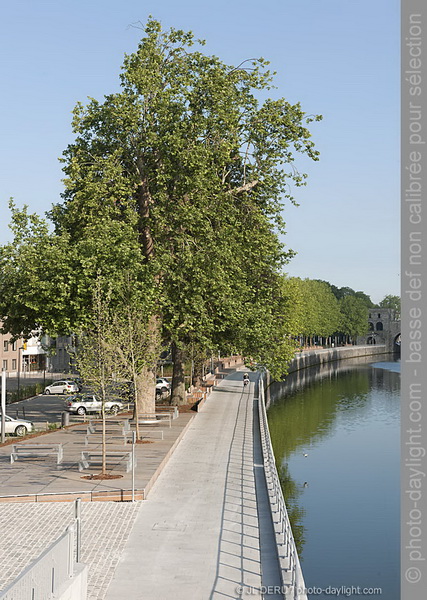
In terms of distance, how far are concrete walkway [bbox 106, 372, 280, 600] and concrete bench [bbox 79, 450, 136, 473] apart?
125 centimetres

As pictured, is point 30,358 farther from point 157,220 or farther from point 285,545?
point 285,545

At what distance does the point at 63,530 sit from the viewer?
61.1 feet

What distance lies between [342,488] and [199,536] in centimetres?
1838

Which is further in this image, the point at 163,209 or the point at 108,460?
the point at 163,209

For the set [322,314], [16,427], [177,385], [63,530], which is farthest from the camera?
[322,314]

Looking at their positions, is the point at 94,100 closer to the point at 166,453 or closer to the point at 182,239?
the point at 182,239

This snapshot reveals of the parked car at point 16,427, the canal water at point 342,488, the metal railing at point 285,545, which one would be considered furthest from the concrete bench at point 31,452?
the canal water at point 342,488

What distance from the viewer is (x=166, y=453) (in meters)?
28.9

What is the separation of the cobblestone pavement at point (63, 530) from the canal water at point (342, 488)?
6.04m

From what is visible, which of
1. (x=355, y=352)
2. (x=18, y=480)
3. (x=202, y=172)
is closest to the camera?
(x=18, y=480)

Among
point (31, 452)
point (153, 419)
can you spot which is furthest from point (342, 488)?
point (31, 452)

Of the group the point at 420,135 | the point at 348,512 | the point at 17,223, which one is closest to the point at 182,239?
the point at 17,223

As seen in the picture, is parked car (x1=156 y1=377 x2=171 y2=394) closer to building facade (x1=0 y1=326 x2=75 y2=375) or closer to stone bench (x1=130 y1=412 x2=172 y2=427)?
building facade (x1=0 y1=326 x2=75 y2=375)

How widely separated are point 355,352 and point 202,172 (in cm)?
14228
